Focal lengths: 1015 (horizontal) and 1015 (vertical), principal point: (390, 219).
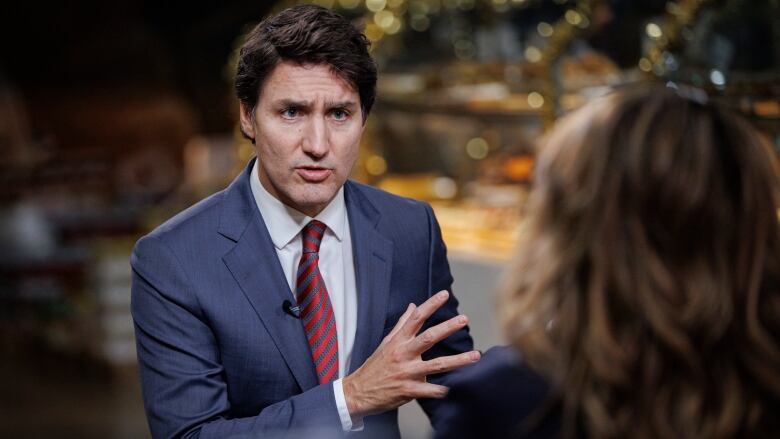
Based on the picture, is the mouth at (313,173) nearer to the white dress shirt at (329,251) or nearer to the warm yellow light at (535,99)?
the white dress shirt at (329,251)

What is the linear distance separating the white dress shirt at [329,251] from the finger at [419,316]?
19cm

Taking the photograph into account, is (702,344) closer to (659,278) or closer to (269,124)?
(659,278)

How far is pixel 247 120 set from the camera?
5.63ft

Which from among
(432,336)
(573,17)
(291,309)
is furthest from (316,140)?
(573,17)

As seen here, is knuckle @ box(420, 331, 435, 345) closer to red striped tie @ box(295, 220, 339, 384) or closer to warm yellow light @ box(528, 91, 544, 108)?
red striped tie @ box(295, 220, 339, 384)

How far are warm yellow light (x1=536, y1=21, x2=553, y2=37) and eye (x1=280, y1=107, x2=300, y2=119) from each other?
6.98 ft

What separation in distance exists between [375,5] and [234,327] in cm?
296

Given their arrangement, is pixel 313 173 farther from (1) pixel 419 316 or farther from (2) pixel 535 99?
(2) pixel 535 99

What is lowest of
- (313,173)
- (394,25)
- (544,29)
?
(313,173)

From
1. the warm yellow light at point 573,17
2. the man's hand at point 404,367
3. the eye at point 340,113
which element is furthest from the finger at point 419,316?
the warm yellow light at point 573,17

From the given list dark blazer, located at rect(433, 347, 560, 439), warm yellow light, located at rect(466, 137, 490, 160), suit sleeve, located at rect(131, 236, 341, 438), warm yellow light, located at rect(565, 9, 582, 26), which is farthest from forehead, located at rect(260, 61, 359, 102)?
warm yellow light, located at rect(466, 137, 490, 160)

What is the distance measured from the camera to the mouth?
1.64 meters

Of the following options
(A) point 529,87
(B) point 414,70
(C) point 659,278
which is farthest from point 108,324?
(C) point 659,278

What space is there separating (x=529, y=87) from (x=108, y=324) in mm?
3590
